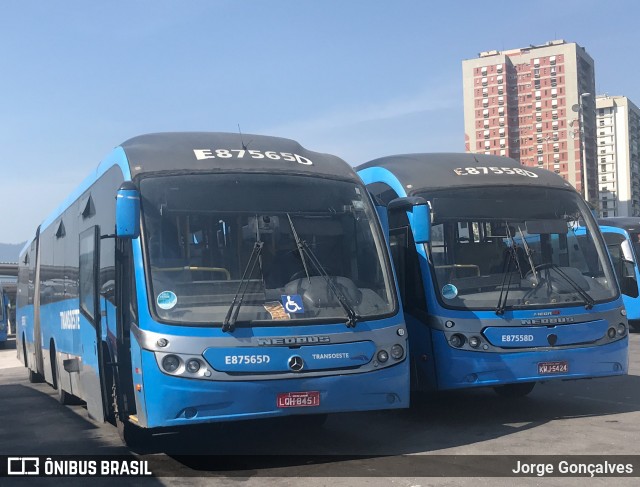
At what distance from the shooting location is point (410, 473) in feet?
24.5

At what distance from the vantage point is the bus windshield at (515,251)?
997 centimetres

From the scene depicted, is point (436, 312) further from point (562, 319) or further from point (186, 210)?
point (186, 210)

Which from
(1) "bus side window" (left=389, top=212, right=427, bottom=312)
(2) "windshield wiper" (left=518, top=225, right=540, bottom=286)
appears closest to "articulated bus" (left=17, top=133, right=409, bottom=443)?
(1) "bus side window" (left=389, top=212, right=427, bottom=312)

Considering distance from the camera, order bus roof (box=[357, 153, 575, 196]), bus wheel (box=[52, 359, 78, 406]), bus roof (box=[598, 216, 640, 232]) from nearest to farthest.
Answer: bus roof (box=[357, 153, 575, 196])
bus wheel (box=[52, 359, 78, 406])
bus roof (box=[598, 216, 640, 232])

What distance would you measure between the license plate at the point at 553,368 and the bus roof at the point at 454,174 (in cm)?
229

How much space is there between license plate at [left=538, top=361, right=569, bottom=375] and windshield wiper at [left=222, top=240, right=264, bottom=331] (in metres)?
3.54

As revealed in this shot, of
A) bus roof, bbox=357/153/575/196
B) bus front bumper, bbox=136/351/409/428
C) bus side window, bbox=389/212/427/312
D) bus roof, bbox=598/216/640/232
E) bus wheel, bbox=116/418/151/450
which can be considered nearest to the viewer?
bus front bumper, bbox=136/351/409/428

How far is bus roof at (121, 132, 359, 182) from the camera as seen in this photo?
8719 millimetres

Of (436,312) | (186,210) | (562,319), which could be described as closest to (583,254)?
(562,319)

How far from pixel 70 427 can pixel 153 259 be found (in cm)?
443

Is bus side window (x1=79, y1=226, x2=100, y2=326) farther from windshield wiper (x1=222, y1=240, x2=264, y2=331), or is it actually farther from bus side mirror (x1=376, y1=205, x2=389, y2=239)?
bus side mirror (x1=376, y1=205, x2=389, y2=239)

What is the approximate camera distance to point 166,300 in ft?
26.0

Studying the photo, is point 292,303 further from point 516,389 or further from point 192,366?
point 516,389

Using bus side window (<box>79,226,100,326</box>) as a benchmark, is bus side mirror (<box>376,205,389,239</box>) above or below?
above
